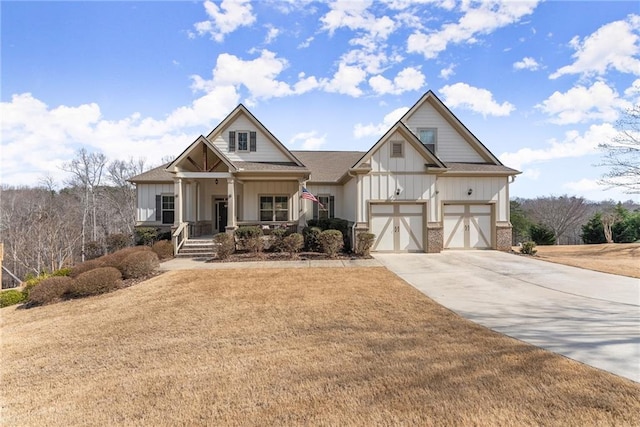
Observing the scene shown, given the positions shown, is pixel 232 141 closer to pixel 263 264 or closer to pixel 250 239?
pixel 250 239

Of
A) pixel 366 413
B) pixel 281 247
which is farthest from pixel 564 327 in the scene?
pixel 281 247

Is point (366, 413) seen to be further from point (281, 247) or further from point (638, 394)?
point (281, 247)

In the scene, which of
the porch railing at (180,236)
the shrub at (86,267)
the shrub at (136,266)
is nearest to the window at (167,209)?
the porch railing at (180,236)

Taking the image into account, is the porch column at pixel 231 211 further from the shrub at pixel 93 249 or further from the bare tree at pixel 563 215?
the bare tree at pixel 563 215

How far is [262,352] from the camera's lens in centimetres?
461

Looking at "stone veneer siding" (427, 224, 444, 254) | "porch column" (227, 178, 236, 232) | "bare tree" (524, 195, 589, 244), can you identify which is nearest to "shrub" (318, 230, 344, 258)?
"stone veneer siding" (427, 224, 444, 254)

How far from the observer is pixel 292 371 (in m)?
3.99

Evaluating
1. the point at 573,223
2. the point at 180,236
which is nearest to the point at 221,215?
the point at 180,236

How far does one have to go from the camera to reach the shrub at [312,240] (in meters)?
14.1

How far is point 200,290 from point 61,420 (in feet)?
17.3

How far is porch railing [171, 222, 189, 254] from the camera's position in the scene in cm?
1440

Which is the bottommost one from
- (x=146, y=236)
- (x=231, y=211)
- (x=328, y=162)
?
(x=146, y=236)

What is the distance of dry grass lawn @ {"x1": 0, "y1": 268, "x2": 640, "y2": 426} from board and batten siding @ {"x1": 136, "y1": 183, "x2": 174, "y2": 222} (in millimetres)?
11584

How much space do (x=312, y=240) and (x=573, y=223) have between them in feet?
128
